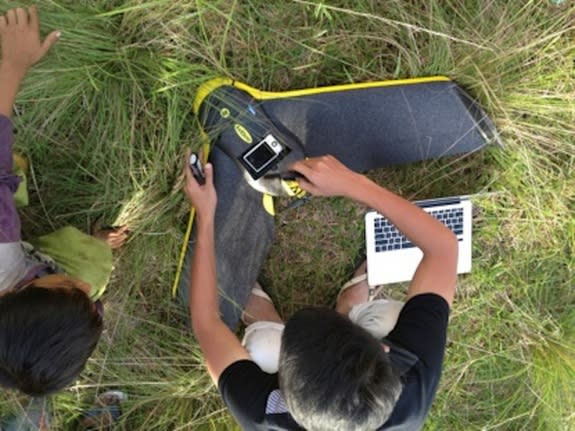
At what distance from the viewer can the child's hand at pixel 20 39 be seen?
1.42 meters

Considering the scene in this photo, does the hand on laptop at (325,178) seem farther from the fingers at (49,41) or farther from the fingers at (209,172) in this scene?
the fingers at (49,41)

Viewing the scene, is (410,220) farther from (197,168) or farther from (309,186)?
(197,168)

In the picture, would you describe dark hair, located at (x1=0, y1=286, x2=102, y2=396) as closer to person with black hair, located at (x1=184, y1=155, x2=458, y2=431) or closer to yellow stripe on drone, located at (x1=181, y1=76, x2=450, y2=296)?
person with black hair, located at (x1=184, y1=155, x2=458, y2=431)

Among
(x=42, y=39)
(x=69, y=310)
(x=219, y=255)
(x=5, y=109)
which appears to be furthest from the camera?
(x=219, y=255)

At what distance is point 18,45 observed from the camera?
1.42m

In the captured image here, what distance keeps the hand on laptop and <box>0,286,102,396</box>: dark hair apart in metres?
0.64

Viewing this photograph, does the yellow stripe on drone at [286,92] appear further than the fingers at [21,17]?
Yes

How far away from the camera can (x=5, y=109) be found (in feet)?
4.50

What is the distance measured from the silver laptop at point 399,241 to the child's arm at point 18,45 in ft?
3.43

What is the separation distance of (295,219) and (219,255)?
0.91 feet

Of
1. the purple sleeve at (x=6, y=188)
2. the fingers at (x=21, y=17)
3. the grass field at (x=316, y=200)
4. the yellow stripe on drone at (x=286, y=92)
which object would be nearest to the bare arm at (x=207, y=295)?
the grass field at (x=316, y=200)

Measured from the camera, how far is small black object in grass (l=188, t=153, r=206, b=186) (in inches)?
62.6

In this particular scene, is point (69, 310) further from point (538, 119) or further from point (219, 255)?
point (538, 119)

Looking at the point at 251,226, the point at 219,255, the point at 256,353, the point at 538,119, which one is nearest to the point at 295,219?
the point at 251,226
